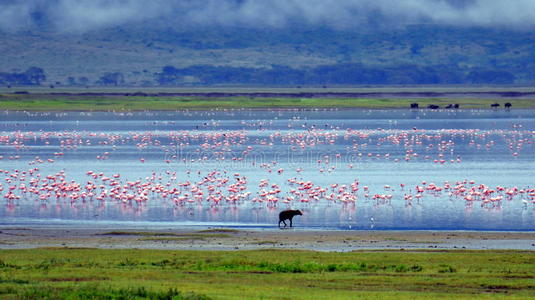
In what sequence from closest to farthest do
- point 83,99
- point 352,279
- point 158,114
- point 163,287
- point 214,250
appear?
1. point 163,287
2. point 352,279
3. point 214,250
4. point 158,114
5. point 83,99

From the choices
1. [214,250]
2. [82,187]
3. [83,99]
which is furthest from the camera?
[83,99]

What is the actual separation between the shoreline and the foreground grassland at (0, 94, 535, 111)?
82.7 m

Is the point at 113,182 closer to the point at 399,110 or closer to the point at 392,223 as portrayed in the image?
the point at 392,223

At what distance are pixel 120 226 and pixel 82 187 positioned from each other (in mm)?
9144

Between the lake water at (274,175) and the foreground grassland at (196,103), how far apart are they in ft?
107

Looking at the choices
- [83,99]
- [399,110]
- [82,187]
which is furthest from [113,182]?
[83,99]

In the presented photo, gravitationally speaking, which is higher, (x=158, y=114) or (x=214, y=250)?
(x=158, y=114)

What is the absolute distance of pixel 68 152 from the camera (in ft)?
175

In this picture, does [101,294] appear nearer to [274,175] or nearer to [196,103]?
[274,175]

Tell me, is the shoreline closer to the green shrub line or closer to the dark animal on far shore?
the green shrub line

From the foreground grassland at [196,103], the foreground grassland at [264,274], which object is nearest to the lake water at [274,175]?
the foreground grassland at [264,274]

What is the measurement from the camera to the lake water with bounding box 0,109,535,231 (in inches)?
1107

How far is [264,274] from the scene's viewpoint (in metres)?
17.0

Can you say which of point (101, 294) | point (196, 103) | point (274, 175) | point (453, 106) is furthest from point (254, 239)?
point (196, 103)
